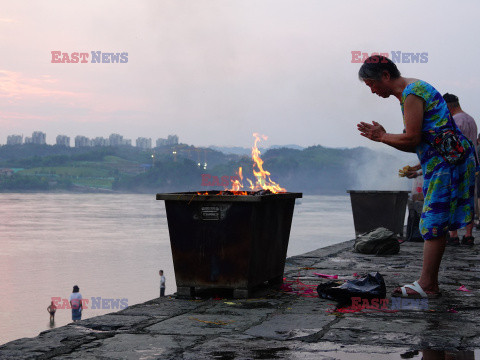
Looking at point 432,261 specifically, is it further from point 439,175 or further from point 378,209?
point 378,209

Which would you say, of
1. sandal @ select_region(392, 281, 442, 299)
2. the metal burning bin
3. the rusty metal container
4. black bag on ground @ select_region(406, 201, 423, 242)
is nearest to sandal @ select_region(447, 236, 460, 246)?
black bag on ground @ select_region(406, 201, 423, 242)

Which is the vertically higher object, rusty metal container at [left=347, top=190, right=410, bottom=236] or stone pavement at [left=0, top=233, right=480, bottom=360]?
rusty metal container at [left=347, top=190, right=410, bottom=236]

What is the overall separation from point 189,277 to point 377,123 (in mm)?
2027

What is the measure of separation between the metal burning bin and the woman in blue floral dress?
114 centimetres

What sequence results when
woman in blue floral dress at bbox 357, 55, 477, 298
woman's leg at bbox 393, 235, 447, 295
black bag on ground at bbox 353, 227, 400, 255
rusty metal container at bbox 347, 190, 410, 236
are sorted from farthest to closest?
rusty metal container at bbox 347, 190, 410, 236, black bag on ground at bbox 353, 227, 400, 255, woman's leg at bbox 393, 235, 447, 295, woman in blue floral dress at bbox 357, 55, 477, 298

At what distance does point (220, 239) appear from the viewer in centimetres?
486

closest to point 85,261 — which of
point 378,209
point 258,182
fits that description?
point 378,209

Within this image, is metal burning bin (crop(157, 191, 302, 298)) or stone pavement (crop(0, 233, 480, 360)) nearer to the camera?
stone pavement (crop(0, 233, 480, 360))

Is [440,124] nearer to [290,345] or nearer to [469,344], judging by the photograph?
[469,344]

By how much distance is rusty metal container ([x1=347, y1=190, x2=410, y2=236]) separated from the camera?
11750mm

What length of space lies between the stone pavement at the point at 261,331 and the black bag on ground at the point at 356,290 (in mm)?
109

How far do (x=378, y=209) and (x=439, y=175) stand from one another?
23.8ft

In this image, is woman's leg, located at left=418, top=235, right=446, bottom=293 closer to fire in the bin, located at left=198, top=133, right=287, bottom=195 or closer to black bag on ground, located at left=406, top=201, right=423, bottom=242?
fire in the bin, located at left=198, top=133, right=287, bottom=195

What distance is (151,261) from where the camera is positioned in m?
99.8
